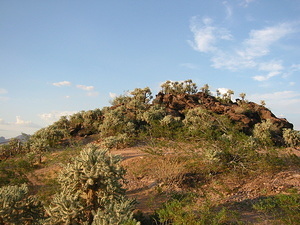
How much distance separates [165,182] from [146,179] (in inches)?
65.4

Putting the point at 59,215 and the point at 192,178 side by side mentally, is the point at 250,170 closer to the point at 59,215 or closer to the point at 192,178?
the point at 192,178

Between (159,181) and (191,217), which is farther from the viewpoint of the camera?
(159,181)

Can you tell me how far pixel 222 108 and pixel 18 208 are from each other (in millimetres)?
34941

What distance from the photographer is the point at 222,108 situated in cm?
3744

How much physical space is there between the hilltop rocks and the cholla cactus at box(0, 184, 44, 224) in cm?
2662

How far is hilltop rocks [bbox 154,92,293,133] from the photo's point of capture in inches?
1325

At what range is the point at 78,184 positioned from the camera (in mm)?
7734

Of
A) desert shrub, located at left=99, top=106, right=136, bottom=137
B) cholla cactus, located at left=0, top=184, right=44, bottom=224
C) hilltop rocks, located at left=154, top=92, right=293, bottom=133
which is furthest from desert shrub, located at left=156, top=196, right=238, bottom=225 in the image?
hilltop rocks, located at left=154, top=92, right=293, bottom=133

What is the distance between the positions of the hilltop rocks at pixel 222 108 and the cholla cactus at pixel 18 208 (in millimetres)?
26617

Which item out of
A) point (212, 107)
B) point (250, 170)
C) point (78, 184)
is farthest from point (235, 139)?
point (212, 107)

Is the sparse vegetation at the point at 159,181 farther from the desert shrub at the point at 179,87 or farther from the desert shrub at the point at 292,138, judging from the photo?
the desert shrub at the point at 179,87

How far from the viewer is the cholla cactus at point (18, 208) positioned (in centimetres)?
704

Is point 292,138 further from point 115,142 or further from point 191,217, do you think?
point 191,217

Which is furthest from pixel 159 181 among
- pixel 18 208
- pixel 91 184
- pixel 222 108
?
pixel 222 108
